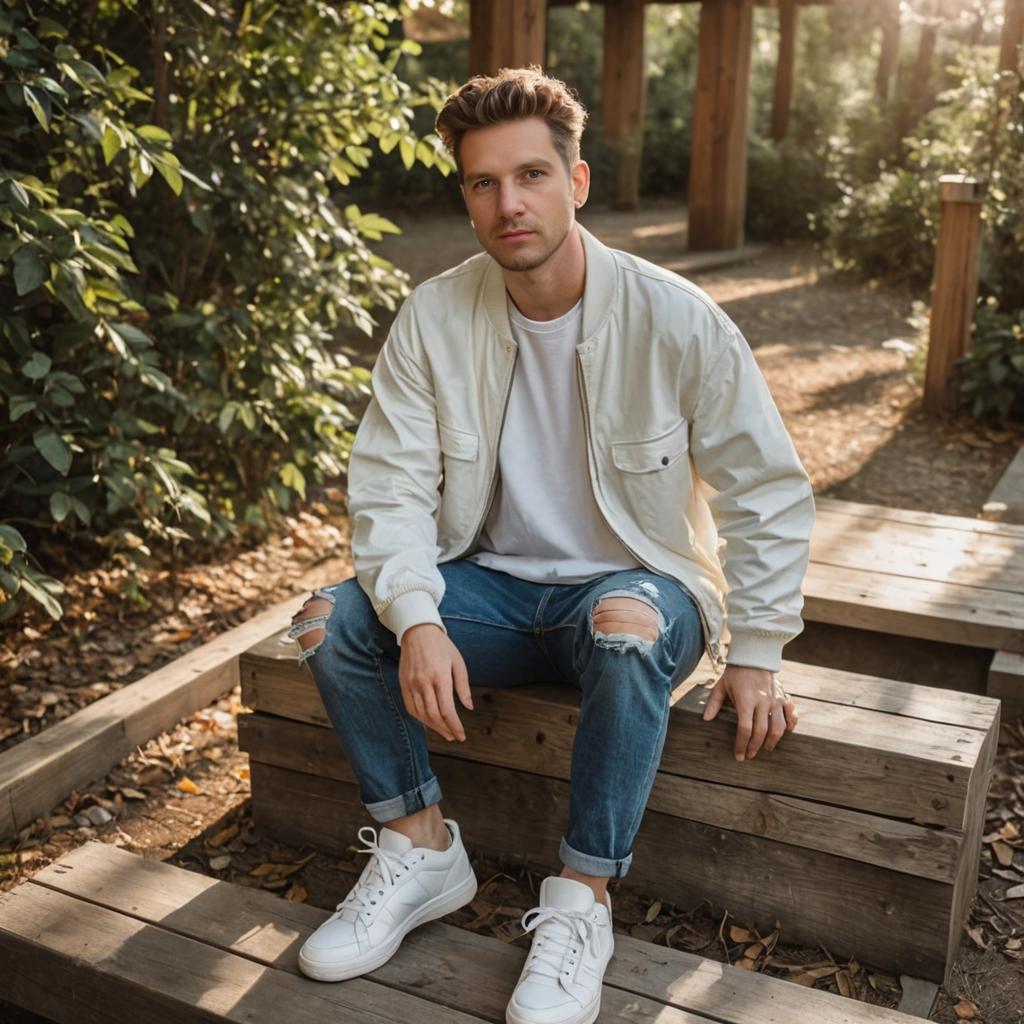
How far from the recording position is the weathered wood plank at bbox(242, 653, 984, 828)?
2.27 m

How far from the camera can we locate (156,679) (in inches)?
140

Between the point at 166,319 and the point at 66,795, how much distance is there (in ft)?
5.70

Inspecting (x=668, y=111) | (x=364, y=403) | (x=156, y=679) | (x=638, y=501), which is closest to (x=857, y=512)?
(x=638, y=501)

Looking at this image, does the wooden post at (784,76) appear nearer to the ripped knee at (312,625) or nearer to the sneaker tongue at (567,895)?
the ripped knee at (312,625)

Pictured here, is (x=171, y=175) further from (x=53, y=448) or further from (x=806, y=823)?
(x=806, y=823)

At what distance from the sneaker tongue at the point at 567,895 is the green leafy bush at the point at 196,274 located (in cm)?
182

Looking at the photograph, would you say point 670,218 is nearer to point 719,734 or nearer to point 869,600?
point 869,600

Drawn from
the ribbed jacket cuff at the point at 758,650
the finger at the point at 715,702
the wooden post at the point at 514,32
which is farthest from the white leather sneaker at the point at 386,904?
the wooden post at the point at 514,32

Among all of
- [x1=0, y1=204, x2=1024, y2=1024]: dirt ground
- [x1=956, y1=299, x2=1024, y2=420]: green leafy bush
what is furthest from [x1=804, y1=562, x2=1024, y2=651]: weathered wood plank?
[x1=956, y1=299, x2=1024, y2=420]: green leafy bush

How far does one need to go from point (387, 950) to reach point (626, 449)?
3.50 ft

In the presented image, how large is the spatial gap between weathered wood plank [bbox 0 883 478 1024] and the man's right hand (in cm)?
48

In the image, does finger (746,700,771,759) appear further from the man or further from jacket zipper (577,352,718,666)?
jacket zipper (577,352,718,666)

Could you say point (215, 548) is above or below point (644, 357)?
below

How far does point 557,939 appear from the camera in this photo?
6.95ft
